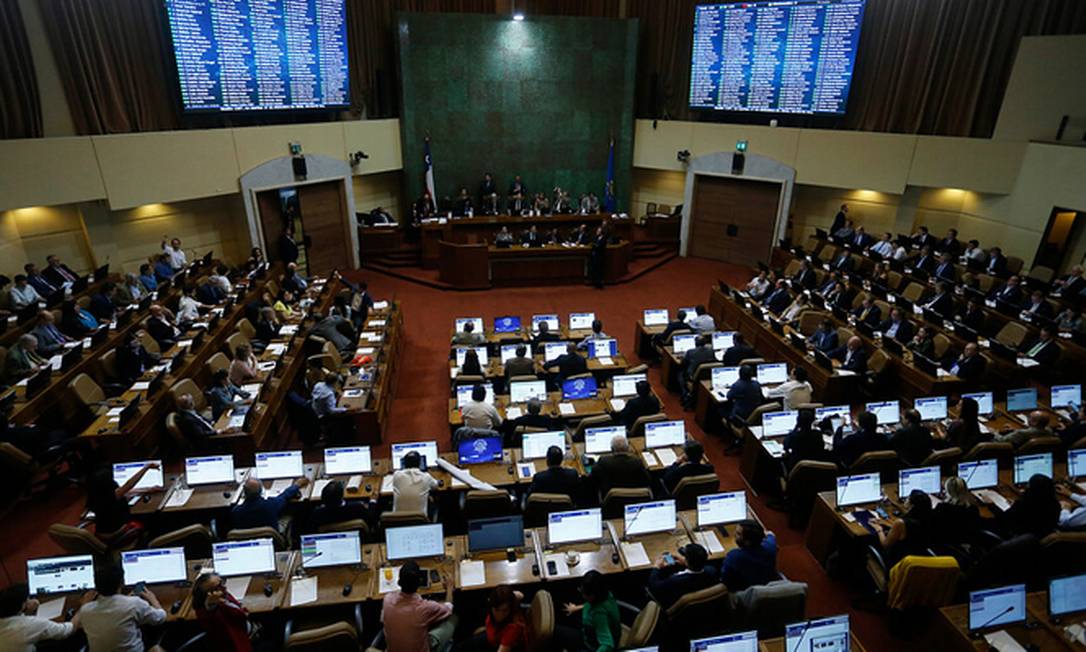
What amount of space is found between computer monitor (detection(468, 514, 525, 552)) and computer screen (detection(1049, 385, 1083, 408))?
7579 mm

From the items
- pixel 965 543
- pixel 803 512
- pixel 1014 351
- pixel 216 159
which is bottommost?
pixel 803 512

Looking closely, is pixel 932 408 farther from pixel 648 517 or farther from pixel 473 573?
pixel 473 573

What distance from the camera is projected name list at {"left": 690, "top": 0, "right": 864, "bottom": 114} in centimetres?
1451

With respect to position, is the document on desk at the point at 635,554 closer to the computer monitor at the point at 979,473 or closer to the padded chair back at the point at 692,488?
the padded chair back at the point at 692,488

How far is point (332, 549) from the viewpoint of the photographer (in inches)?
Answer: 199

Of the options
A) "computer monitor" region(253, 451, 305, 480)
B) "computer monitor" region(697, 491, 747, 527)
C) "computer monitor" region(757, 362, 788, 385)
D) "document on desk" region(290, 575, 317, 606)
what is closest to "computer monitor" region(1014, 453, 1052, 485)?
"computer monitor" region(757, 362, 788, 385)

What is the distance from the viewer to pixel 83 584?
188 inches

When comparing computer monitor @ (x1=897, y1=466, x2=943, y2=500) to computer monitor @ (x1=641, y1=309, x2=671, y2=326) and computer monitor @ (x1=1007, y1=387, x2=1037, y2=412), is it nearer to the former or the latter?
computer monitor @ (x1=1007, y1=387, x2=1037, y2=412)

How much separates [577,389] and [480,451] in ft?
6.57

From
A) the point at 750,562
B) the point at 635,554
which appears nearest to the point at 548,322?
the point at 635,554

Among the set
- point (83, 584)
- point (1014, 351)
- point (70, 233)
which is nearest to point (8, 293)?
point (70, 233)

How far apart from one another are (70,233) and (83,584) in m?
10.6

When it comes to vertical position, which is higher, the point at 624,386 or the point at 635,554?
the point at 624,386

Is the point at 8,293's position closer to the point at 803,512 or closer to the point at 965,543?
the point at 803,512
